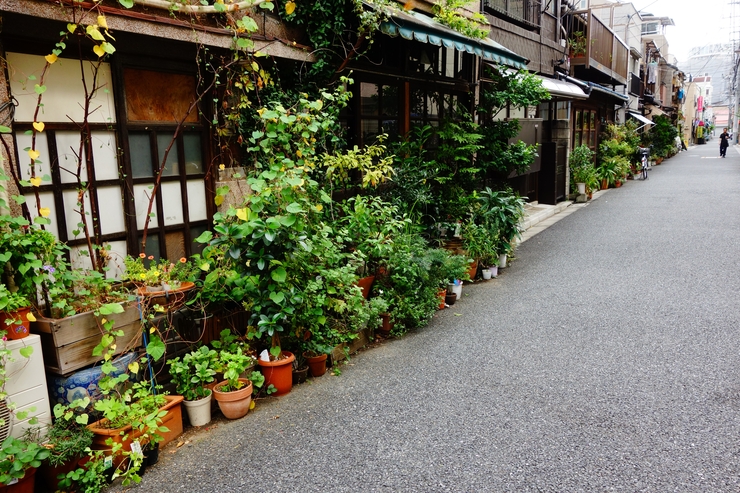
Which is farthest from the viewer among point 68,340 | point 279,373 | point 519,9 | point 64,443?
point 519,9

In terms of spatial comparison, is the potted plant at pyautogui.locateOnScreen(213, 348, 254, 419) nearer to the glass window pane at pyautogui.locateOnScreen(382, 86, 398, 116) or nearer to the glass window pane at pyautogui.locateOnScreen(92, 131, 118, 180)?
the glass window pane at pyautogui.locateOnScreen(92, 131, 118, 180)

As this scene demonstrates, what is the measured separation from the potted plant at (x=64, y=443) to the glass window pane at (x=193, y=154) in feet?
8.91

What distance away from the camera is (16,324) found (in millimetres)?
3631

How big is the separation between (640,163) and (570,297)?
22.3m

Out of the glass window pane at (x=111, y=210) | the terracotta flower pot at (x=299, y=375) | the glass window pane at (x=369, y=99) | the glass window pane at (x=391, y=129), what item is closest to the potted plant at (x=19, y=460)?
the glass window pane at (x=111, y=210)

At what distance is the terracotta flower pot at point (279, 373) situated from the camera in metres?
5.02

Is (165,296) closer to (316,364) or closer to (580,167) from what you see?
(316,364)

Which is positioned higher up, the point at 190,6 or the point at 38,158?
the point at 190,6

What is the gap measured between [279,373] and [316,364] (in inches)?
20.0

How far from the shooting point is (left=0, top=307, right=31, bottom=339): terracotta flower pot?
3588 mm

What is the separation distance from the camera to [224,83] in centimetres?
583

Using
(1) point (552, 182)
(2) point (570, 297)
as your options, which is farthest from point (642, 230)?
(2) point (570, 297)

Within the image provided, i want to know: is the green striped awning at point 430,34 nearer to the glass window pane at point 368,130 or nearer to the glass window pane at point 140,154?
the glass window pane at point 368,130

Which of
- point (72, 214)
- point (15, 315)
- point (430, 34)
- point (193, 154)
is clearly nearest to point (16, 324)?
point (15, 315)
